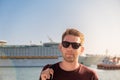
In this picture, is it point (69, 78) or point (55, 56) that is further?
point (55, 56)

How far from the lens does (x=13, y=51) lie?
118 feet

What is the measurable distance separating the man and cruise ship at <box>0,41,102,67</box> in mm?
32477

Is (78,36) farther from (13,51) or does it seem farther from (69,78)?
(13,51)

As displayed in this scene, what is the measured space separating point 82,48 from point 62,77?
0.53ft

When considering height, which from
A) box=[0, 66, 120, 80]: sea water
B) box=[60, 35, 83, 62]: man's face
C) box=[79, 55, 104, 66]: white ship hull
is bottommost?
box=[0, 66, 120, 80]: sea water

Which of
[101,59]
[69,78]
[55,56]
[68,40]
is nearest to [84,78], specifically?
[69,78]

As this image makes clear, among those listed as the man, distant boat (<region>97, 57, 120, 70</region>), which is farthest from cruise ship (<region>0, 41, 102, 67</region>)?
the man

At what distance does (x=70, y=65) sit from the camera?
1.57 m

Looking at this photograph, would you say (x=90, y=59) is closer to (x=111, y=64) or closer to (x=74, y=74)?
(x=111, y=64)

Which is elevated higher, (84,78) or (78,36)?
(78,36)

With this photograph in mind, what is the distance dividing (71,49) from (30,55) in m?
33.6

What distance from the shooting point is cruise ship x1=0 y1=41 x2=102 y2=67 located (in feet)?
114

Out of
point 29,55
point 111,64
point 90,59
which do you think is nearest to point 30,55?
point 29,55

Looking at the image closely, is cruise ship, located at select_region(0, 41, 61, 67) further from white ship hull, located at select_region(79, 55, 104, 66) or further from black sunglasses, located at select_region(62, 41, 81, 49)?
black sunglasses, located at select_region(62, 41, 81, 49)
